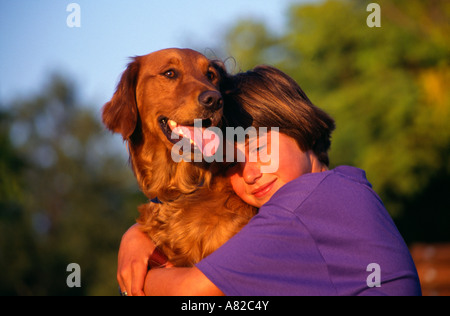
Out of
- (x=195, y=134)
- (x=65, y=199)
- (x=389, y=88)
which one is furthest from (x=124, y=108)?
(x=65, y=199)

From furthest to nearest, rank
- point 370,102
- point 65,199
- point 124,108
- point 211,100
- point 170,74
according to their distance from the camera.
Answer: point 65,199 < point 370,102 < point 170,74 < point 124,108 < point 211,100

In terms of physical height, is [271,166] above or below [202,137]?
below

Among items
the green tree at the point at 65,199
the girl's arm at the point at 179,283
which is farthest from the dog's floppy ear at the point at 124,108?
the green tree at the point at 65,199

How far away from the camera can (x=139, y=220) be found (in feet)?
10.7

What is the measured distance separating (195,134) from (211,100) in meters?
0.24

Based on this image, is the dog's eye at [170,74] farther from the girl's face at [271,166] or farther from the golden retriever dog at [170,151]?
the girl's face at [271,166]

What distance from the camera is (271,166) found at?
2.66m

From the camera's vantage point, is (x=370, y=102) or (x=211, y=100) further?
(x=370, y=102)

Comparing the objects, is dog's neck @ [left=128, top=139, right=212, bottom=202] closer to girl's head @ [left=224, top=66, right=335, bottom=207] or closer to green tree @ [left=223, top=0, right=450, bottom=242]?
girl's head @ [left=224, top=66, right=335, bottom=207]

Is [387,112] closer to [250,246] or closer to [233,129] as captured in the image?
[233,129]

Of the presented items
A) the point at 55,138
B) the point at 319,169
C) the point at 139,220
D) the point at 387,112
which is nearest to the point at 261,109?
the point at 319,169

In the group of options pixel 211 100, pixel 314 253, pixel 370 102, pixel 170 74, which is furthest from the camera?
pixel 370 102

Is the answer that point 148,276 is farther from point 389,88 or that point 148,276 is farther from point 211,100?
point 389,88

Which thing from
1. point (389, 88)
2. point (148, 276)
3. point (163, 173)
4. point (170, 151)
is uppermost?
point (389, 88)
